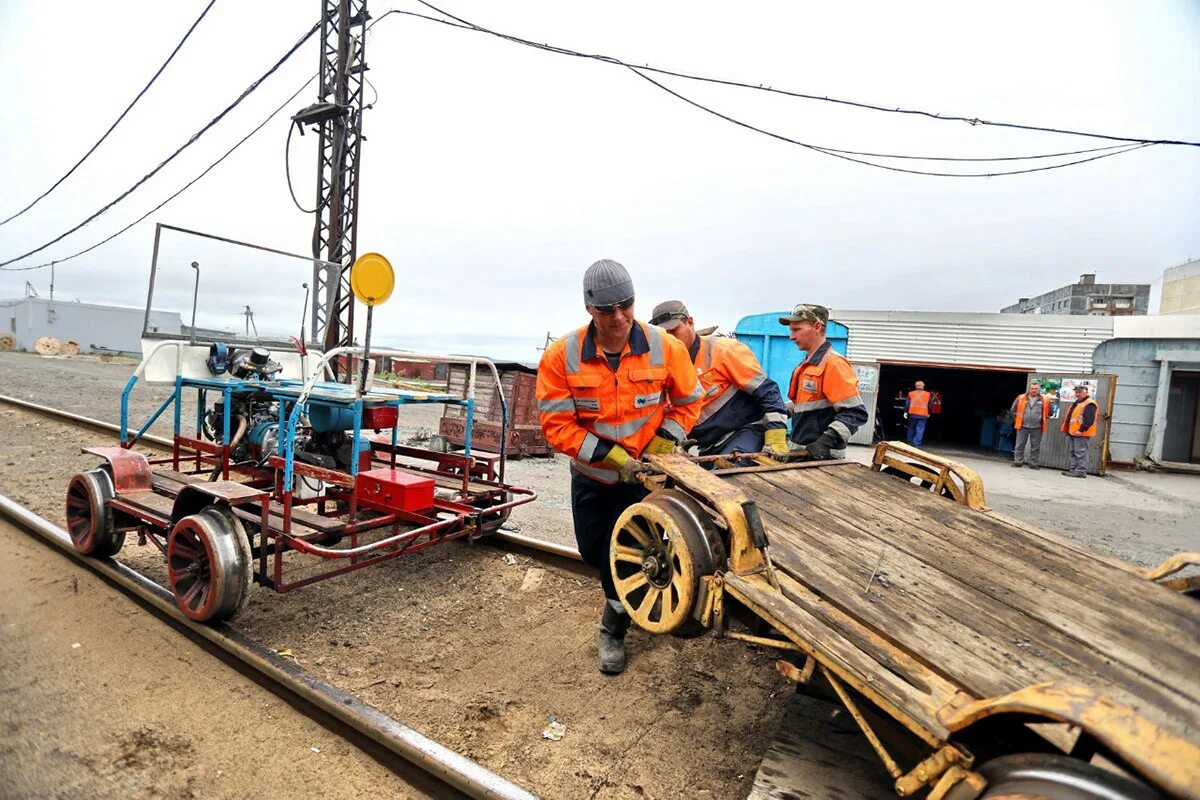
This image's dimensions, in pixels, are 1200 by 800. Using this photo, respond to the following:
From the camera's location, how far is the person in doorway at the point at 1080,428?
12766 millimetres

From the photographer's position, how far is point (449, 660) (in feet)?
11.7

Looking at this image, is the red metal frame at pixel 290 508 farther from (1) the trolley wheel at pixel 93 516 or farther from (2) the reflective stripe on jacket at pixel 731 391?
(2) the reflective stripe on jacket at pixel 731 391

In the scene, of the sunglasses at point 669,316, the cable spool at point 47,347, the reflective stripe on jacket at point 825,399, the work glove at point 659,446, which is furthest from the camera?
the cable spool at point 47,347

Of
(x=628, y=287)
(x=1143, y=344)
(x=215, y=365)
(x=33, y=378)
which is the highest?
(x=1143, y=344)

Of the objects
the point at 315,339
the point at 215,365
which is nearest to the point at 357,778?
the point at 215,365

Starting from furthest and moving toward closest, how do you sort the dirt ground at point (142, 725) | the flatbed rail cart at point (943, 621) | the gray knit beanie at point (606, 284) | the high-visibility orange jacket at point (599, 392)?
1. the high-visibility orange jacket at point (599, 392)
2. the gray knit beanie at point (606, 284)
3. the dirt ground at point (142, 725)
4. the flatbed rail cart at point (943, 621)

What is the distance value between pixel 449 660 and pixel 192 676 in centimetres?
132

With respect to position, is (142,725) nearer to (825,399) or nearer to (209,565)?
(209,565)

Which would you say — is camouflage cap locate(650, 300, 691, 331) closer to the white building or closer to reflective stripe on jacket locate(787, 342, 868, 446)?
reflective stripe on jacket locate(787, 342, 868, 446)

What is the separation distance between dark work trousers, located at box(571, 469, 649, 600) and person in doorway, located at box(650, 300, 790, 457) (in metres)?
1.21

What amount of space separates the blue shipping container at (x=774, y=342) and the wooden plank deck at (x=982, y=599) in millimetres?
11385

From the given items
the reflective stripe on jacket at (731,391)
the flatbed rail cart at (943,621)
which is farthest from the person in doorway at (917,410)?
the flatbed rail cart at (943,621)

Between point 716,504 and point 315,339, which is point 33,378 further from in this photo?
point 716,504

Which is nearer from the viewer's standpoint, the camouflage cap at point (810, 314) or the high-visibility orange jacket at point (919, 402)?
the camouflage cap at point (810, 314)
